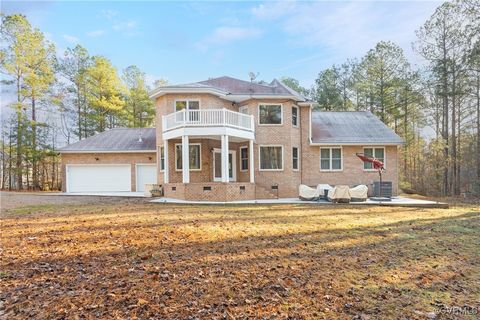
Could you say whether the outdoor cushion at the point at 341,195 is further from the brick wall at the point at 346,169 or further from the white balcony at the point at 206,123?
the white balcony at the point at 206,123

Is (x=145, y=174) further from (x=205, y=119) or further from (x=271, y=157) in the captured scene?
(x=271, y=157)

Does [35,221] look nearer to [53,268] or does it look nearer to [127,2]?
[53,268]

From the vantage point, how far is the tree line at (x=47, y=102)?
83.9 feet

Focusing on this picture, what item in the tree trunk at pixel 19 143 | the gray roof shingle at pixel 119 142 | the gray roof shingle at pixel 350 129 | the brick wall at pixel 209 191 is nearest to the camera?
the brick wall at pixel 209 191

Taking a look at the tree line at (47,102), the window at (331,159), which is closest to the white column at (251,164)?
the window at (331,159)

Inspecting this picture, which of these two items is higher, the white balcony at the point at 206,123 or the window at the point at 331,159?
the white balcony at the point at 206,123

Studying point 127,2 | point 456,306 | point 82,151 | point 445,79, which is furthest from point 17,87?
point 445,79

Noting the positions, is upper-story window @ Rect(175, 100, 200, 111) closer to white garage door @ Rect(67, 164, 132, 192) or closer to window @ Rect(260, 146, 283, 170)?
window @ Rect(260, 146, 283, 170)

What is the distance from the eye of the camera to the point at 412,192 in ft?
81.4

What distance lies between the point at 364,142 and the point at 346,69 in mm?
18736

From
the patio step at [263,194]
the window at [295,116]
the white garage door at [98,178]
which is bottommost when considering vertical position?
the patio step at [263,194]

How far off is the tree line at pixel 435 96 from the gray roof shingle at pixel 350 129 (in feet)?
17.5

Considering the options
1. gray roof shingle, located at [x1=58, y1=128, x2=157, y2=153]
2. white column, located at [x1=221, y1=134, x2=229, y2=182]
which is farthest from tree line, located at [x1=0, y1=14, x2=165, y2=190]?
white column, located at [x1=221, y1=134, x2=229, y2=182]

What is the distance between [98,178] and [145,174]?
3709mm
